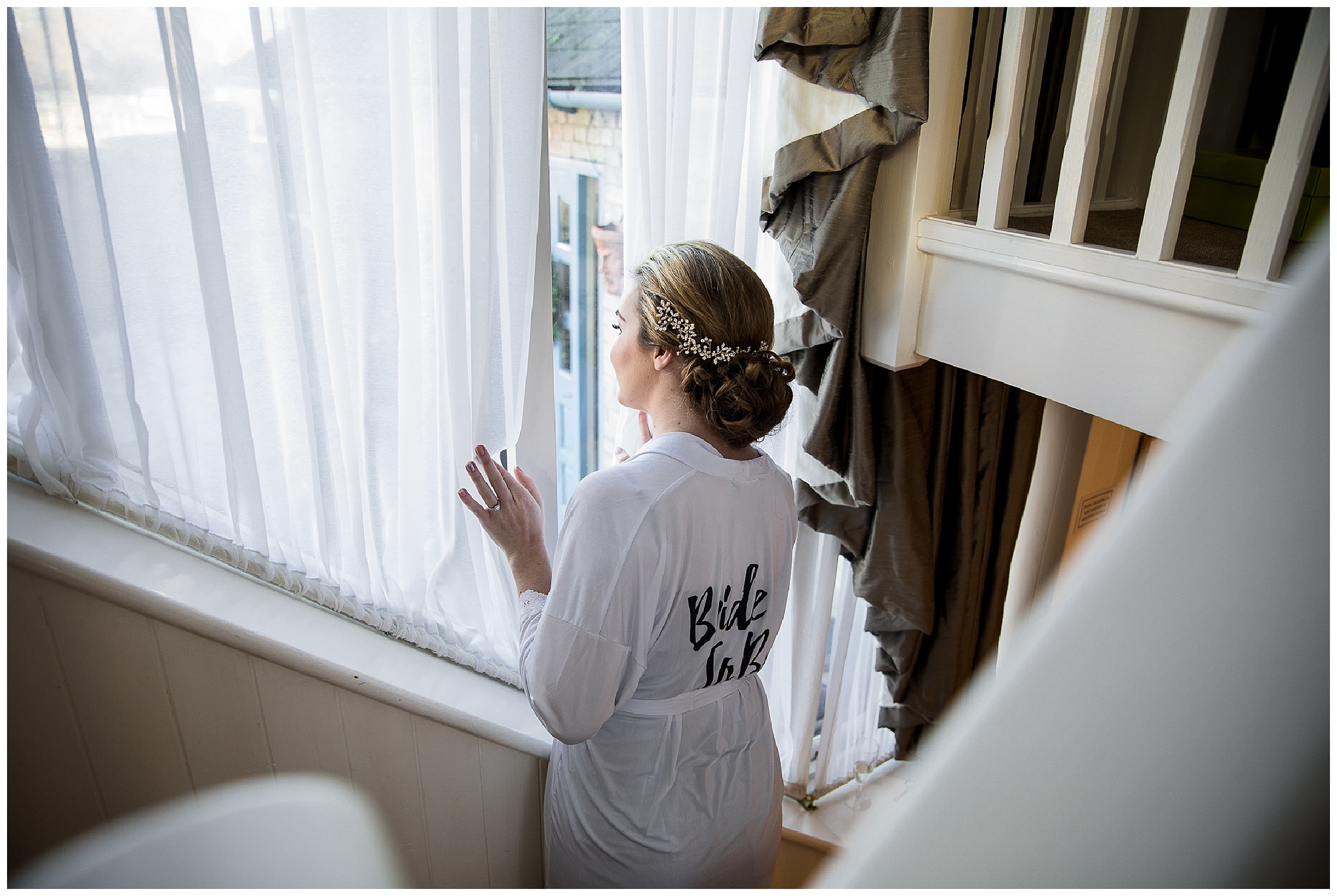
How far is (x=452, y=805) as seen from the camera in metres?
1.51

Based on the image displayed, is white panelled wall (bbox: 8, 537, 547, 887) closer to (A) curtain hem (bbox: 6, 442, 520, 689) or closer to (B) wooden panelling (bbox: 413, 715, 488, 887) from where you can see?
(B) wooden panelling (bbox: 413, 715, 488, 887)

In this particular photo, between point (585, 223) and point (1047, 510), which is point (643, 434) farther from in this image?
point (585, 223)

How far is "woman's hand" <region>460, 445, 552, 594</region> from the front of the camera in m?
1.24

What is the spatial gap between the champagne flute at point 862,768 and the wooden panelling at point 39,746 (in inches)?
67.8

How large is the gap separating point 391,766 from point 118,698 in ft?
1.51

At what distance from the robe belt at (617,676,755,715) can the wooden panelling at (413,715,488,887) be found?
1.46ft

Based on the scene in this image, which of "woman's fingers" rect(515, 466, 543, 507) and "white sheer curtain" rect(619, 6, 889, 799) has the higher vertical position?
"white sheer curtain" rect(619, 6, 889, 799)

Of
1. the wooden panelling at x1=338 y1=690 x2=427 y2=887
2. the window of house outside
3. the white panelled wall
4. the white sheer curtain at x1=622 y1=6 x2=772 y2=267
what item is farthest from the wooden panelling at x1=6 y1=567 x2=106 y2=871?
the white sheer curtain at x1=622 y1=6 x2=772 y2=267

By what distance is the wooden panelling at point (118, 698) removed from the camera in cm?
120

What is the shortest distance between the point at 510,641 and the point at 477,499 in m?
0.32

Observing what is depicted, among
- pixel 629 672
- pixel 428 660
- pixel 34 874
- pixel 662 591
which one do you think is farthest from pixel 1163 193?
pixel 34 874

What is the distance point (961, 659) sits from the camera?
69.4 inches

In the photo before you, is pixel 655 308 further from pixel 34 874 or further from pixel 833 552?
pixel 34 874

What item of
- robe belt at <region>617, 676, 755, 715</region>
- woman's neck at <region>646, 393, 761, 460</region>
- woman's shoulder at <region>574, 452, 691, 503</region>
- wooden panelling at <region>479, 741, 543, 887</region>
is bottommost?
wooden panelling at <region>479, 741, 543, 887</region>
